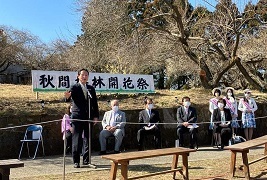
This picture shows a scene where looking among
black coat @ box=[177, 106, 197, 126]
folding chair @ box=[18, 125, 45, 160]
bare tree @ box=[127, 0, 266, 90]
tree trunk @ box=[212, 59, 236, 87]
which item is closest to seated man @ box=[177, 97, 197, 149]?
black coat @ box=[177, 106, 197, 126]

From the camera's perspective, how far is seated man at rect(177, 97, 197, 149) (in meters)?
9.12

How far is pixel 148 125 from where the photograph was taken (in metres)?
9.09

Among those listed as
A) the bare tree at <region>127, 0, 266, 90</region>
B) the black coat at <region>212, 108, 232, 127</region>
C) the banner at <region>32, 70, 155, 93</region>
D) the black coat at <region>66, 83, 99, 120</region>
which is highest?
the bare tree at <region>127, 0, 266, 90</region>

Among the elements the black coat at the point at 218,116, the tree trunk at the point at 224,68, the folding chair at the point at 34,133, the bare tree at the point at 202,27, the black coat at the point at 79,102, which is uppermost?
the bare tree at the point at 202,27

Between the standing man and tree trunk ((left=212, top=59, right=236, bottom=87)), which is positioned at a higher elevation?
tree trunk ((left=212, top=59, right=236, bottom=87))

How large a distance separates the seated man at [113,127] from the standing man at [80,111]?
134 cm

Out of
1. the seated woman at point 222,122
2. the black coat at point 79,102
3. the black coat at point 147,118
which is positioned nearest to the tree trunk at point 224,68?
the seated woman at point 222,122

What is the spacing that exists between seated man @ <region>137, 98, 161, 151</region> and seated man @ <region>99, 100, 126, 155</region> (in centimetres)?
76

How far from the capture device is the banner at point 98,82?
9.67 meters

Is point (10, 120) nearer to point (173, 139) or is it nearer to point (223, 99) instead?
point (173, 139)

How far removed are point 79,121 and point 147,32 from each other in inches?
285

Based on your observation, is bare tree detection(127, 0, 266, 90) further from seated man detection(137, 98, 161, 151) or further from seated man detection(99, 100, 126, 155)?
seated man detection(99, 100, 126, 155)

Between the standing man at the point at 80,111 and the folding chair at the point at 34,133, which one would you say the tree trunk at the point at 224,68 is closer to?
the standing man at the point at 80,111

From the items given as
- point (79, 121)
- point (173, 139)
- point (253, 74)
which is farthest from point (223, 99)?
point (253, 74)
